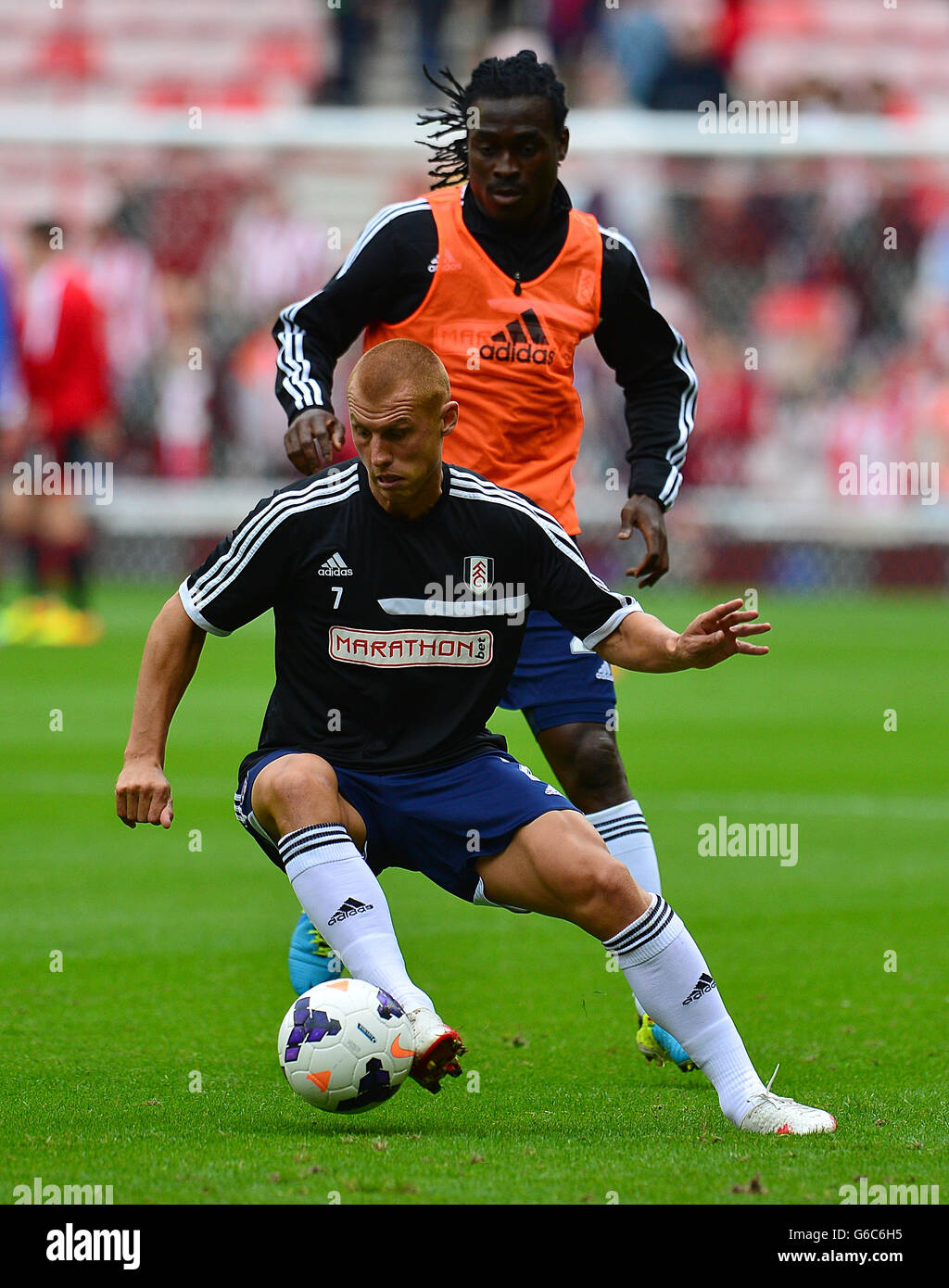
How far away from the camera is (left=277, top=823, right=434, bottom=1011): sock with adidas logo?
15.3ft

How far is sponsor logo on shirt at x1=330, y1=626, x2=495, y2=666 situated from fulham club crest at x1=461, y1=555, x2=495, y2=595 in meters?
0.11

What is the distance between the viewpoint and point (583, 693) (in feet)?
18.9

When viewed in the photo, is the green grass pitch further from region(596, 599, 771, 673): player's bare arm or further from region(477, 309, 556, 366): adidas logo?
region(477, 309, 556, 366): adidas logo

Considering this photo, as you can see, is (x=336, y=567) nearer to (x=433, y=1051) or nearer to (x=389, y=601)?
(x=389, y=601)

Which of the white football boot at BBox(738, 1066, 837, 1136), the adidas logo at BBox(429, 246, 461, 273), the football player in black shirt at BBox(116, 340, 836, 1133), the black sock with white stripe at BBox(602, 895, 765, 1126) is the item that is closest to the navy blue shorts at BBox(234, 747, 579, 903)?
the football player in black shirt at BBox(116, 340, 836, 1133)

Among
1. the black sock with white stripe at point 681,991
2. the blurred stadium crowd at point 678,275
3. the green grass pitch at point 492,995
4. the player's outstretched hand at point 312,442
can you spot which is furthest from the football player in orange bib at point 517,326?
the blurred stadium crowd at point 678,275

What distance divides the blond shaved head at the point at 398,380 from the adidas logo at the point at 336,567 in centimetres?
39

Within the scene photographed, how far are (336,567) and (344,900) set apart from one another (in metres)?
0.75

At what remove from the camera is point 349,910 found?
184 inches

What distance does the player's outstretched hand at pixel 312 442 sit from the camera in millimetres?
5441

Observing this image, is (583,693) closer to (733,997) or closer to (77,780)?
(733,997)

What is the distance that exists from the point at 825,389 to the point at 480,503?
50.7 feet

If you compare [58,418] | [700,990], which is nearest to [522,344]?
[700,990]
